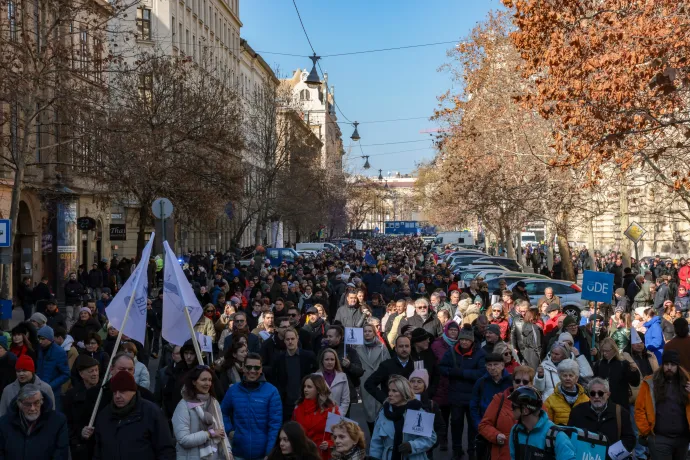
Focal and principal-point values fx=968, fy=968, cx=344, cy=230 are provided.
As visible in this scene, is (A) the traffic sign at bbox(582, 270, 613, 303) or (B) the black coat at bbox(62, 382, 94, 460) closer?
(B) the black coat at bbox(62, 382, 94, 460)

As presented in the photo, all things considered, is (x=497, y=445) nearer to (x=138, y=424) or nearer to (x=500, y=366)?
(x=500, y=366)

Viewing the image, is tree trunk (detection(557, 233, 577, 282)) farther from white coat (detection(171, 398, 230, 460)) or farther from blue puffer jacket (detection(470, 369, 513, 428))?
white coat (detection(171, 398, 230, 460))

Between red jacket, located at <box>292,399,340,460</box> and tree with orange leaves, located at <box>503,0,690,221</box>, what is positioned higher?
tree with orange leaves, located at <box>503,0,690,221</box>

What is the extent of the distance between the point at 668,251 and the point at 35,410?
43488mm

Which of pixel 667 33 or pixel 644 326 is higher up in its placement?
pixel 667 33

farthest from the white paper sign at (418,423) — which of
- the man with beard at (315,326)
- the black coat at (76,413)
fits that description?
the man with beard at (315,326)

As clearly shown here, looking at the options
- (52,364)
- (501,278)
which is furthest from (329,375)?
(501,278)

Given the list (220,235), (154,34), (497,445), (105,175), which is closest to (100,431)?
(497,445)

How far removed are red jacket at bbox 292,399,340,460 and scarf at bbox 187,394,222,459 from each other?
2.40 ft

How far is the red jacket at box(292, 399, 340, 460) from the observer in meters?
7.44

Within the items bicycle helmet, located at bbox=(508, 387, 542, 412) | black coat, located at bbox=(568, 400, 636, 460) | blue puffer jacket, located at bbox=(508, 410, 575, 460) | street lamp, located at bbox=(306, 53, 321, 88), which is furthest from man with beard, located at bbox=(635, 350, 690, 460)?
street lamp, located at bbox=(306, 53, 321, 88)

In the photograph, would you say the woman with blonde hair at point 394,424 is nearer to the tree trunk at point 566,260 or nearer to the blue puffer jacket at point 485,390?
the blue puffer jacket at point 485,390

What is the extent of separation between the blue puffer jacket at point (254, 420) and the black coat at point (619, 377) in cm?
390

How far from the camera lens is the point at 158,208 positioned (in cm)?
1670
